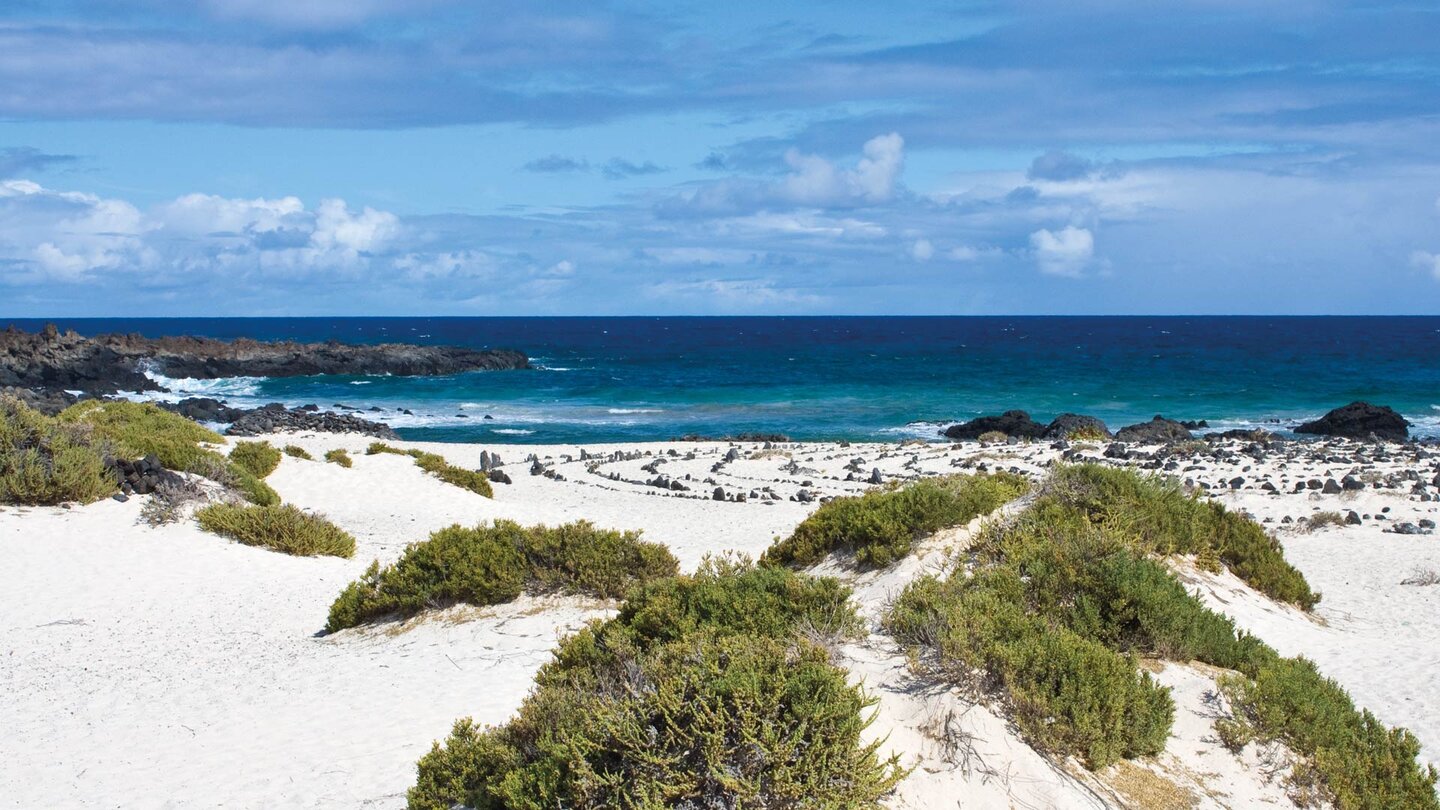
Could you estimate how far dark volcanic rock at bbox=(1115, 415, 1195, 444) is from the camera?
34625 mm

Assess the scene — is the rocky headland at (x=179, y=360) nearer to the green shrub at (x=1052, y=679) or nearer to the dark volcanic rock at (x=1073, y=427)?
the dark volcanic rock at (x=1073, y=427)

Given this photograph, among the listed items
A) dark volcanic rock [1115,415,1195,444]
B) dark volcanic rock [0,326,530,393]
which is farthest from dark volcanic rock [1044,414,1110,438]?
dark volcanic rock [0,326,530,393]

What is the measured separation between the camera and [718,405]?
54.8 metres

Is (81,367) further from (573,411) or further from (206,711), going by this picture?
(206,711)

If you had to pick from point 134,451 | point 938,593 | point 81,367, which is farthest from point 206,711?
point 81,367

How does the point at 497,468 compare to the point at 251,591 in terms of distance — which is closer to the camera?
the point at 251,591

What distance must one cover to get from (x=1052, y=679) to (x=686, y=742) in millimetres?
2348

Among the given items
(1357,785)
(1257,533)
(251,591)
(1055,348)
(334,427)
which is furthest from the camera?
(1055,348)

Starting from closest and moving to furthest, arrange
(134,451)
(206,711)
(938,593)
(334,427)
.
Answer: (938,593), (206,711), (134,451), (334,427)

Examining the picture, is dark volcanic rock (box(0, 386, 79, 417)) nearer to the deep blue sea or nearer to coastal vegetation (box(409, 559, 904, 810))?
the deep blue sea

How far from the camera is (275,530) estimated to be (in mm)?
14945

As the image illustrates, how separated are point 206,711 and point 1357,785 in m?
8.01

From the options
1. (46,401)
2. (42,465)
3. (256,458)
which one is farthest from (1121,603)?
(46,401)

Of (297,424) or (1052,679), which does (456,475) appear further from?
(297,424)
